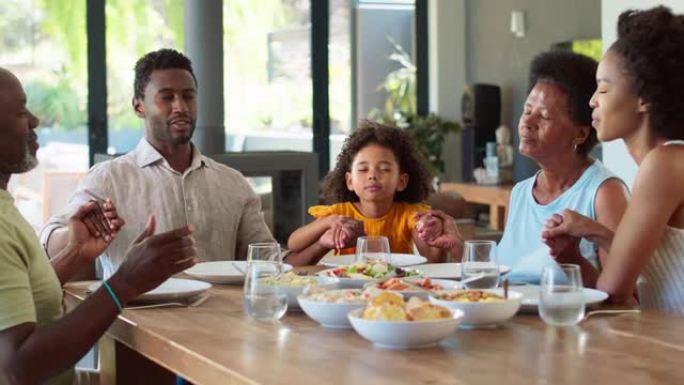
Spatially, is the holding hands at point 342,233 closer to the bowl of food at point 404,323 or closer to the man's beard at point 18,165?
the man's beard at point 18,165

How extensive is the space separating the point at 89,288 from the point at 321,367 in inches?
37.6

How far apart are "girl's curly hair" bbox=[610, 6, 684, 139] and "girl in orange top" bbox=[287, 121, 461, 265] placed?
752 mm

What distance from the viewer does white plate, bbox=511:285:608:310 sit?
2.21 meters

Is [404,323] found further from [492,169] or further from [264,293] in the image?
[492,169]

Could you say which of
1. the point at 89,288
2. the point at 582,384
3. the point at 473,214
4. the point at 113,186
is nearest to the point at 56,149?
the point at 473,214

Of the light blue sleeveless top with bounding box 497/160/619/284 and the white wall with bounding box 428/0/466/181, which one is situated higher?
the white wall with bounding box 428/0/466/181

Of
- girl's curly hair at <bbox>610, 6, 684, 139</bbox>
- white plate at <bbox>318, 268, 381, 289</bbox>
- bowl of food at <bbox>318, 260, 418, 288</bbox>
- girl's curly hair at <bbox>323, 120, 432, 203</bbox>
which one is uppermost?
girl's curly hair at <bbox>610, 6, 684, 139</bbox>

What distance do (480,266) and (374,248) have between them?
309mm

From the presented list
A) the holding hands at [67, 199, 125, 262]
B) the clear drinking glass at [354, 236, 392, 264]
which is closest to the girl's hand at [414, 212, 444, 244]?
the clear drinking glass at [354, 236, 392, 264]

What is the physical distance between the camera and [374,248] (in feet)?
8.18

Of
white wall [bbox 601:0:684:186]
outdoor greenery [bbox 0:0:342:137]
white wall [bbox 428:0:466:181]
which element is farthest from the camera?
white wall [bbox 428:0:466:181]

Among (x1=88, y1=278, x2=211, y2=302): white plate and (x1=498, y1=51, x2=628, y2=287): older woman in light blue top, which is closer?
(x1=88, y1=278, x2=211, y2=302): white plate

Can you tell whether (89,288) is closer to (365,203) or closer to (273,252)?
(273,252)

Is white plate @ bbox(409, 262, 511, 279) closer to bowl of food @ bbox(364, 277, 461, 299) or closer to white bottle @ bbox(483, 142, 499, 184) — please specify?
bowl of food @ bbox(364, 277, 461, 299)
